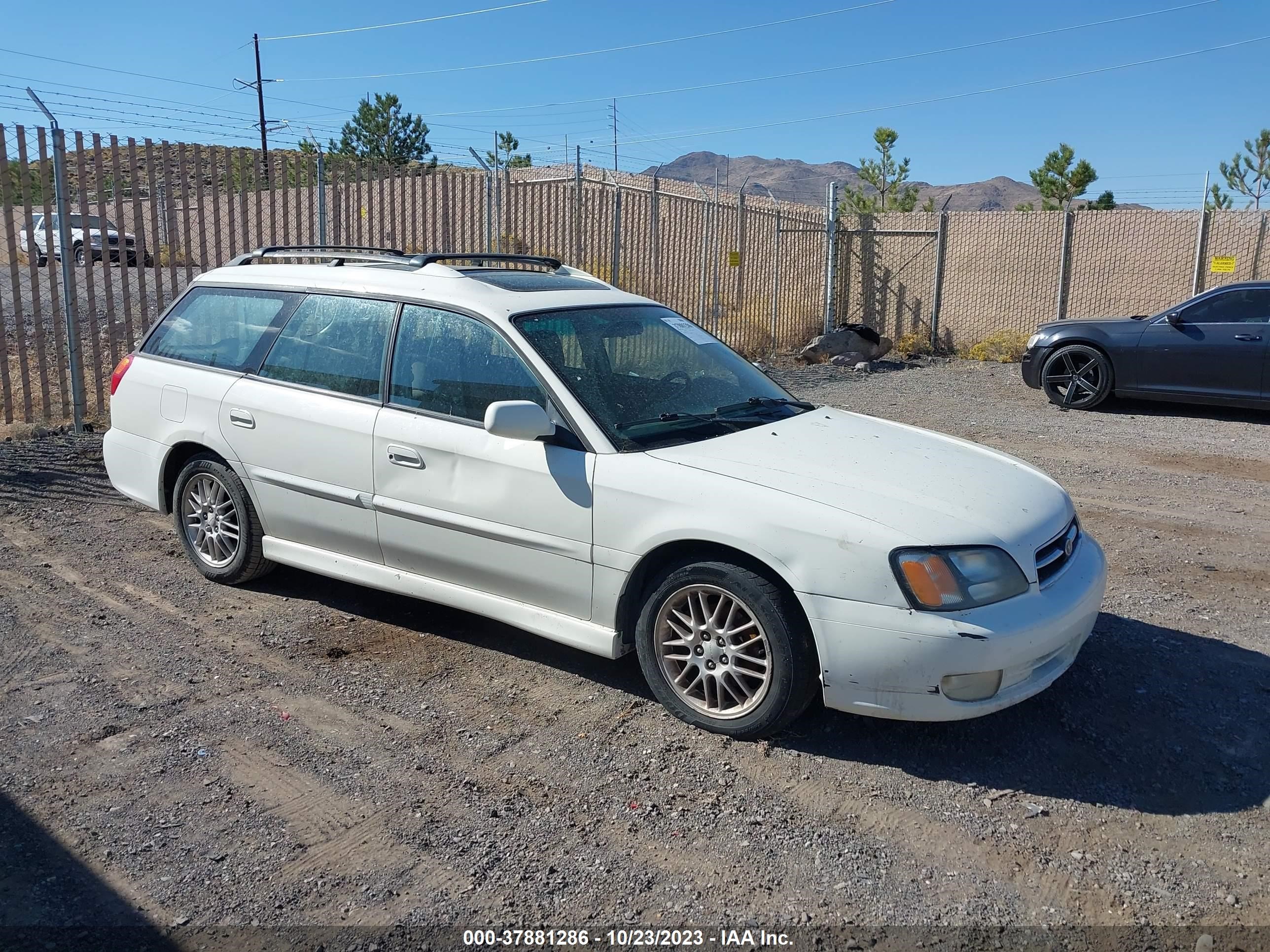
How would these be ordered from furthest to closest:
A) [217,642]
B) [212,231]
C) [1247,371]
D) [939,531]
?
[1247,371] → [212,231] → [217,642] → [939,531]

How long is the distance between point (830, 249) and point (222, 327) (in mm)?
13917

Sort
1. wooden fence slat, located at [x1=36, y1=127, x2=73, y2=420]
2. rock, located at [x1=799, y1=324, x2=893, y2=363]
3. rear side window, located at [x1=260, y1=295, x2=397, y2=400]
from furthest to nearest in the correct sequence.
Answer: rock, located at [x1=799, y1=324, x2=893, y2=363] → wooden fence slat, located at [x1=36, y1=127, x2=73, y2=420] → rear side window, located at [x1=260, y1=295, x2=397, y2=400]

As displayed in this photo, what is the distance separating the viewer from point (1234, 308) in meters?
11.5

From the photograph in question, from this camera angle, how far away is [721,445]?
4191mm

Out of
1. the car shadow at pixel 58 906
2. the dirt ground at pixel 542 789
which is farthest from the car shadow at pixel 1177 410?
the car shadow at pixel 58 906

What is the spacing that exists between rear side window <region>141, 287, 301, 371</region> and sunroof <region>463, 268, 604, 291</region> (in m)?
0.98

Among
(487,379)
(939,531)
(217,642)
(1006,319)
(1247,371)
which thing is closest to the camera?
(939,531)

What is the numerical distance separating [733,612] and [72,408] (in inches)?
276

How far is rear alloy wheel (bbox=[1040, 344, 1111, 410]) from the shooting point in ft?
39.5

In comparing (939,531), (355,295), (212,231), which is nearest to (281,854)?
(939,531)

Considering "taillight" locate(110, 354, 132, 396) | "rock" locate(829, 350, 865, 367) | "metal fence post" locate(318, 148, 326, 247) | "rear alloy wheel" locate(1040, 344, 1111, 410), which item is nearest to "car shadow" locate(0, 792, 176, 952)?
"taillight" locate(110, 354, 132, 396)

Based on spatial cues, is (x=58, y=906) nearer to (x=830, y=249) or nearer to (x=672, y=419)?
(x=672, y=419)

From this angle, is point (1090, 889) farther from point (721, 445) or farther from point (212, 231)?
point (212, 231)

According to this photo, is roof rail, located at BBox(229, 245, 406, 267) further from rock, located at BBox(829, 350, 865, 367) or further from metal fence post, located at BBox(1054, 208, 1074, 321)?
metal fence post, located at BBox(1054, 208, 1074, 321)
